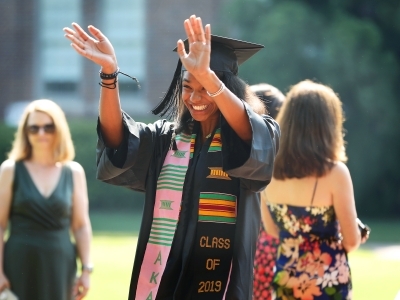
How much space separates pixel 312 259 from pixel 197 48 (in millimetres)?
1948

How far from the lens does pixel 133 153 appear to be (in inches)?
130

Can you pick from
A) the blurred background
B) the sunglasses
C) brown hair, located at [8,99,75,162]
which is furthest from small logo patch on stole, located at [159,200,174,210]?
the blurred background

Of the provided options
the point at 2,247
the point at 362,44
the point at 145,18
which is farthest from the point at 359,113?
the point at 2,247

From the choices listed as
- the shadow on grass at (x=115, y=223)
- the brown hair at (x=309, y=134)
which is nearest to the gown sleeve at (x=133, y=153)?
the brown hair at (x=309, y=134)

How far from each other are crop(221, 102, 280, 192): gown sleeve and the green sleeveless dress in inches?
91.7

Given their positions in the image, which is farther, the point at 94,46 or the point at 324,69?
the point at 324,69

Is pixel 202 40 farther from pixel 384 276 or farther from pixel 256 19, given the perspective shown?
pixel 256 19

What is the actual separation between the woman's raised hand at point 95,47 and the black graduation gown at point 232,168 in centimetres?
23

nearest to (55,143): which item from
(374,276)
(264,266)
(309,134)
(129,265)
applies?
(264,266)

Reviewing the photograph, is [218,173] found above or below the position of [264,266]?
above

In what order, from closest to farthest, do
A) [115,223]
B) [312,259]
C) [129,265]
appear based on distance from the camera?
[312,259] < [129,265] < [115,223]

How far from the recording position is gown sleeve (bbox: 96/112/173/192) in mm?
3297

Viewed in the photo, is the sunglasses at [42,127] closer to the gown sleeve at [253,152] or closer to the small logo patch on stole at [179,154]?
the small logo patch on stole at [179,154]

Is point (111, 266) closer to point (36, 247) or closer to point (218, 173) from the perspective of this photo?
point (36, 247)
